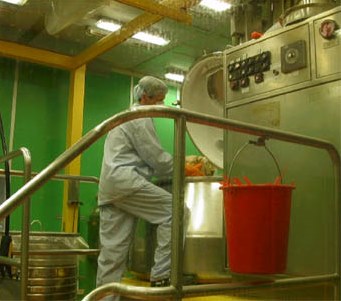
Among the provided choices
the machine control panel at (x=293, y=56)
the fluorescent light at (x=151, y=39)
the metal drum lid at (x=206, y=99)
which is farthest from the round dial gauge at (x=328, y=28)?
the fluorescent light at (x=151, y=39)

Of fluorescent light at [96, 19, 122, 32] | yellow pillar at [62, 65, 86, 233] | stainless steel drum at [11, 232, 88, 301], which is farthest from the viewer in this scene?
yellow pillar at [62, 65, 86, 233]

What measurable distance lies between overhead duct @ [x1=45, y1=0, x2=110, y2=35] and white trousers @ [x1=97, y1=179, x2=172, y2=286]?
4.92 feet

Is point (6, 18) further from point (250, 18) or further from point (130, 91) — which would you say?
point (250, 18)

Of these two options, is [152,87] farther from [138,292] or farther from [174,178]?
[138,292]

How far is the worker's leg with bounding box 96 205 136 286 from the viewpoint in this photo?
2.28 meters

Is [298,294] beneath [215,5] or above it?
beneath

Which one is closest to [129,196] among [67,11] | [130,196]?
[130,196]

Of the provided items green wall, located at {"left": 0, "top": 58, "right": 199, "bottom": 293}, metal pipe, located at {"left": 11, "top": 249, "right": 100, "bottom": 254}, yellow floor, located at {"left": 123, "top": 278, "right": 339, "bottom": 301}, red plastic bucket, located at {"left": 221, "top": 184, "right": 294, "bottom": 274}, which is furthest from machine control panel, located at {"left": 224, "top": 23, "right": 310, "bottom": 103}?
green wall, located at {"left": 0, "top": 58, "right": 199, "bottom": 293}

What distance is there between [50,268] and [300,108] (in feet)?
5.07

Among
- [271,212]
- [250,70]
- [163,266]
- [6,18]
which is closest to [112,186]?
[163,266]

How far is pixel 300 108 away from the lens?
1894mm

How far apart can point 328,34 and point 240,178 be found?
744 mm

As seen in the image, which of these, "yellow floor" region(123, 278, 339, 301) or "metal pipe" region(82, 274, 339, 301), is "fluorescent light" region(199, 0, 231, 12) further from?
"metal pipe" region(82, 274, 339, 301)

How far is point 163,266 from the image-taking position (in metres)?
2.19
